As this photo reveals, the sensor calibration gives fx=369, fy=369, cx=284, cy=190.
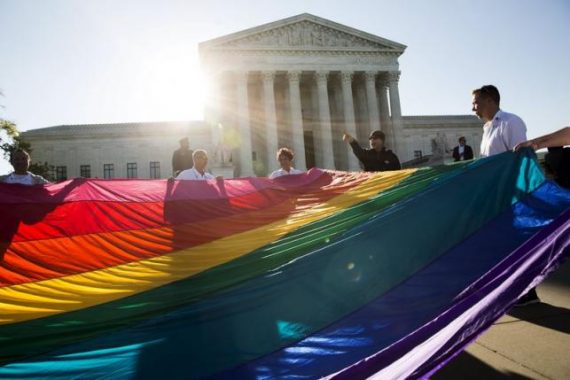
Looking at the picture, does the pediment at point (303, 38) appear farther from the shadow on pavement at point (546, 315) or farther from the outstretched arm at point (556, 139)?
the shadow on pavement at point (546, 315)

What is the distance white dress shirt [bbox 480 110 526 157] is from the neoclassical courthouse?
3186cm

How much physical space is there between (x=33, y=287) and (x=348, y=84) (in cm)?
3954

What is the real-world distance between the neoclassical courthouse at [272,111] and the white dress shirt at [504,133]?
31.9m

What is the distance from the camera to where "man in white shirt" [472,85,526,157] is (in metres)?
4.27

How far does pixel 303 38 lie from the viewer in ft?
129

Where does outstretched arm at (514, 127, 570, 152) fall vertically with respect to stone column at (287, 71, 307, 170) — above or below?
below

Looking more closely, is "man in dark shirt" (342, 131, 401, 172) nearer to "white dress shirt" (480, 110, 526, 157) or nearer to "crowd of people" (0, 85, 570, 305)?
"crowd of people" (0, 85, 570, 305)

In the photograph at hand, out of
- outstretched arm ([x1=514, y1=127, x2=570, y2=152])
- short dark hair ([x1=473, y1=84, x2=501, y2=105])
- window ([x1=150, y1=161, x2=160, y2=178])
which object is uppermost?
window ([x1=150, y1=161, x2=160, y2=178])

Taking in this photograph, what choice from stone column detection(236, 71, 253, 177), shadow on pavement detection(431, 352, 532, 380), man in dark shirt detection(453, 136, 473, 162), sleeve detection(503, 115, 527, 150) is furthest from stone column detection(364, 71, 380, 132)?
shadow on pavement detection(431, 352, 532, 380)

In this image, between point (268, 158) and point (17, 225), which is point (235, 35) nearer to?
point (268, 158)

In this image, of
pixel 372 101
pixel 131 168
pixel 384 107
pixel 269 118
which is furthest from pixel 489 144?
pixel 131 168

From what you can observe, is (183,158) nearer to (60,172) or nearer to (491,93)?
(491,93)

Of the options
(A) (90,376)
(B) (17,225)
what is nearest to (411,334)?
(A) (90,376)

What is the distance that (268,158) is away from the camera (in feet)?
123
